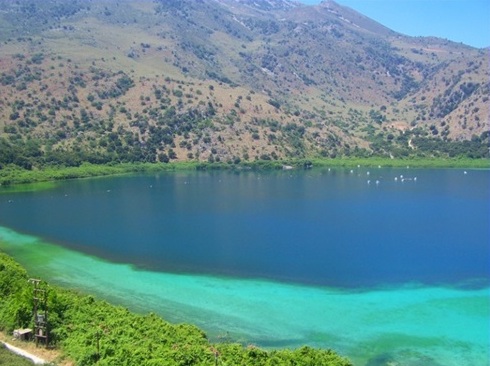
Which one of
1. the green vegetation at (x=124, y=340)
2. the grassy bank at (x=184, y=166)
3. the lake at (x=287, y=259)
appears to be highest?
the grassy bank at (x=184, y=166)

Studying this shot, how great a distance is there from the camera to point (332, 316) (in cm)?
4122

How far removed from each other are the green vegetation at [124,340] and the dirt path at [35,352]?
0.47 metres

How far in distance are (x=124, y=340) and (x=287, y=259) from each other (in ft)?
98.9

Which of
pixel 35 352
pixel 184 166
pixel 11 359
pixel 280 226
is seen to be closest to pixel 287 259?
pixel 280 226

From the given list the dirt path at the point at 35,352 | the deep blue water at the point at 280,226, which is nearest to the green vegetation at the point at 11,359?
the dirt path at the point at 35,352

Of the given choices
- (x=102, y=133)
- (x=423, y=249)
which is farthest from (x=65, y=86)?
(x=423, y=249)

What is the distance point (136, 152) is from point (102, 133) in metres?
11.4

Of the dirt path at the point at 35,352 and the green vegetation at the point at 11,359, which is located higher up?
the green vegetation at the point at 11,359

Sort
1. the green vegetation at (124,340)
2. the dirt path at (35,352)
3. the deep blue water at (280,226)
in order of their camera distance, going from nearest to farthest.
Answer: the green vegetation at (124,340), the dirt path at (35,352), the deep blue water at (280,226)

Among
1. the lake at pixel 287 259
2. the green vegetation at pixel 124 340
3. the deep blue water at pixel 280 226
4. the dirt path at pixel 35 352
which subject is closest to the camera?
the green vegetation at pixel 124 340

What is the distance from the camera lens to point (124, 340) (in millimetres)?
28484

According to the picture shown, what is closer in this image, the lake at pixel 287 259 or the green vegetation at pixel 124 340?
the green vegetation at pixel 124 340

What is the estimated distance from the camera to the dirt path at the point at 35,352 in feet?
93.4

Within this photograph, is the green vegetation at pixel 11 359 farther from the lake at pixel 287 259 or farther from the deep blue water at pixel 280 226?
the deep blue water at pixel 280 226
